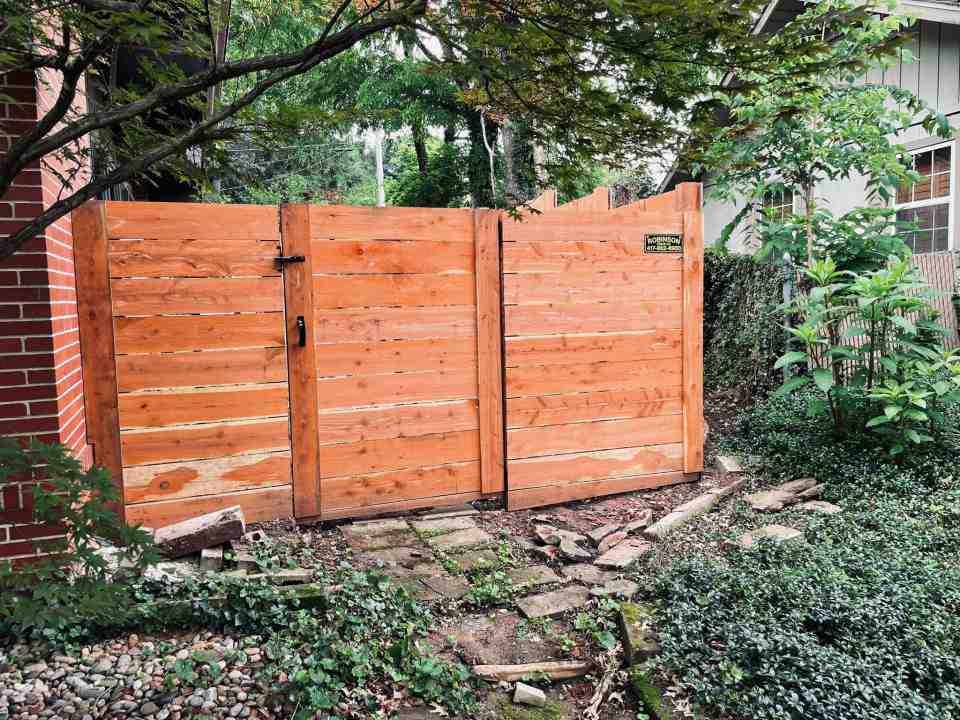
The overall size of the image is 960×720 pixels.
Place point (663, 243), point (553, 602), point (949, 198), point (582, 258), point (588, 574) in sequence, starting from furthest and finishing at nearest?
point (949, 198), point (663, 243), point (582, 258), point (588, 574), point (553, 602)

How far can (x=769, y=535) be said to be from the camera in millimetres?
4090

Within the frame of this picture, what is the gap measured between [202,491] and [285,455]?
52 cm

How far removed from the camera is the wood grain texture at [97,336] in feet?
12.5

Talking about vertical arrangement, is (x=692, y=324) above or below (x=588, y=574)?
above

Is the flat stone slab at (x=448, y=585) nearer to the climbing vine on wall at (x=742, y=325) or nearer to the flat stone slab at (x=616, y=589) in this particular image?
the flat stone slab at (x=616, y=589)

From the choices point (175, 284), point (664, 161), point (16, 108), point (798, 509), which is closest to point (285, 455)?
point (175, 284)

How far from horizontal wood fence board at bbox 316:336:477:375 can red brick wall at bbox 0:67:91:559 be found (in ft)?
5.29

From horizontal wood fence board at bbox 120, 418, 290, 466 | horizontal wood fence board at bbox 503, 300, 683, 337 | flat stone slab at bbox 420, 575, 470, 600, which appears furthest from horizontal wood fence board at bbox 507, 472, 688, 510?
horizontal wood fence board at bbox 120, 418, 290, 466

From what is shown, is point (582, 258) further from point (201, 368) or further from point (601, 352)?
point (201, 368)

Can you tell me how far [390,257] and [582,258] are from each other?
1440 millimetres

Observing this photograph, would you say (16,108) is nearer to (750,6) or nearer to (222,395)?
(222,395)

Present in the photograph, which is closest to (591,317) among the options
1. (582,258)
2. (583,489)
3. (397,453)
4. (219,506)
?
(582,258)

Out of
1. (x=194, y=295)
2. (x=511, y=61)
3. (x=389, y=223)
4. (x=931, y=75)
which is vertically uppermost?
(x=931, y=75)

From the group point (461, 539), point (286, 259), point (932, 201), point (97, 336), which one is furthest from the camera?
point (932, 201)
